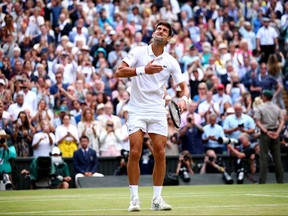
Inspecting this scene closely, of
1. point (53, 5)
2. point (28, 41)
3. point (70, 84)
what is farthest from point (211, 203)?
point (53, 5)

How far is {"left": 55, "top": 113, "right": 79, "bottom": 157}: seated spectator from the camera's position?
2141 centimetres

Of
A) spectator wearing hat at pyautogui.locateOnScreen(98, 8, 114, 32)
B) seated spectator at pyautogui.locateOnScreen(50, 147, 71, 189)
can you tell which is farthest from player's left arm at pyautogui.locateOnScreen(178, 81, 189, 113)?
spectator wearing hat at pyautogui.locateOnScreen(98, 8, 114, 32)

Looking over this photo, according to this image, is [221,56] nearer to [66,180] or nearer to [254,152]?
[254,152]

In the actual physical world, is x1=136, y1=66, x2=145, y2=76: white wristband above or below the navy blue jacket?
above

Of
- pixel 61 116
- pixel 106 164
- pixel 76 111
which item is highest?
pixel 76 111

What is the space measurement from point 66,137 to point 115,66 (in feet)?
16.3

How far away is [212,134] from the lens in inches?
890

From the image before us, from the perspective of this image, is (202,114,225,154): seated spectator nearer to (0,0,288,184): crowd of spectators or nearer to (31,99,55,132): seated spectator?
(0,0,288,184): crowd of spectators

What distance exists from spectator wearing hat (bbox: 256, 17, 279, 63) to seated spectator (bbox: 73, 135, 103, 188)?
993cm

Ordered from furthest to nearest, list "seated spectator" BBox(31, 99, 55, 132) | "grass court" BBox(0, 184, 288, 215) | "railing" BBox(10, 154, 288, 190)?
"seated spectator" BBox(31, 99, 55, 132), "railing" BBox(10, 154, 288, 190), "grass court" BBox(0, 184, 288, 215)

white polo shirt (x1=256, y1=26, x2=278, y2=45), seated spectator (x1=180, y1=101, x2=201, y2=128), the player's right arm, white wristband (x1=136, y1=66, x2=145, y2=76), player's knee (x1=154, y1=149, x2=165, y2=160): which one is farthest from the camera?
white polo shirt (x1=256, y1=26, x2=278, y2=45)

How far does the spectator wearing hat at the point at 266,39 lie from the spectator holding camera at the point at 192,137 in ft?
23.0

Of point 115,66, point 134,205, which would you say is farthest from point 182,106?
point 115,66

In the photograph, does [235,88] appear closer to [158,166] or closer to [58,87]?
[58,87]
